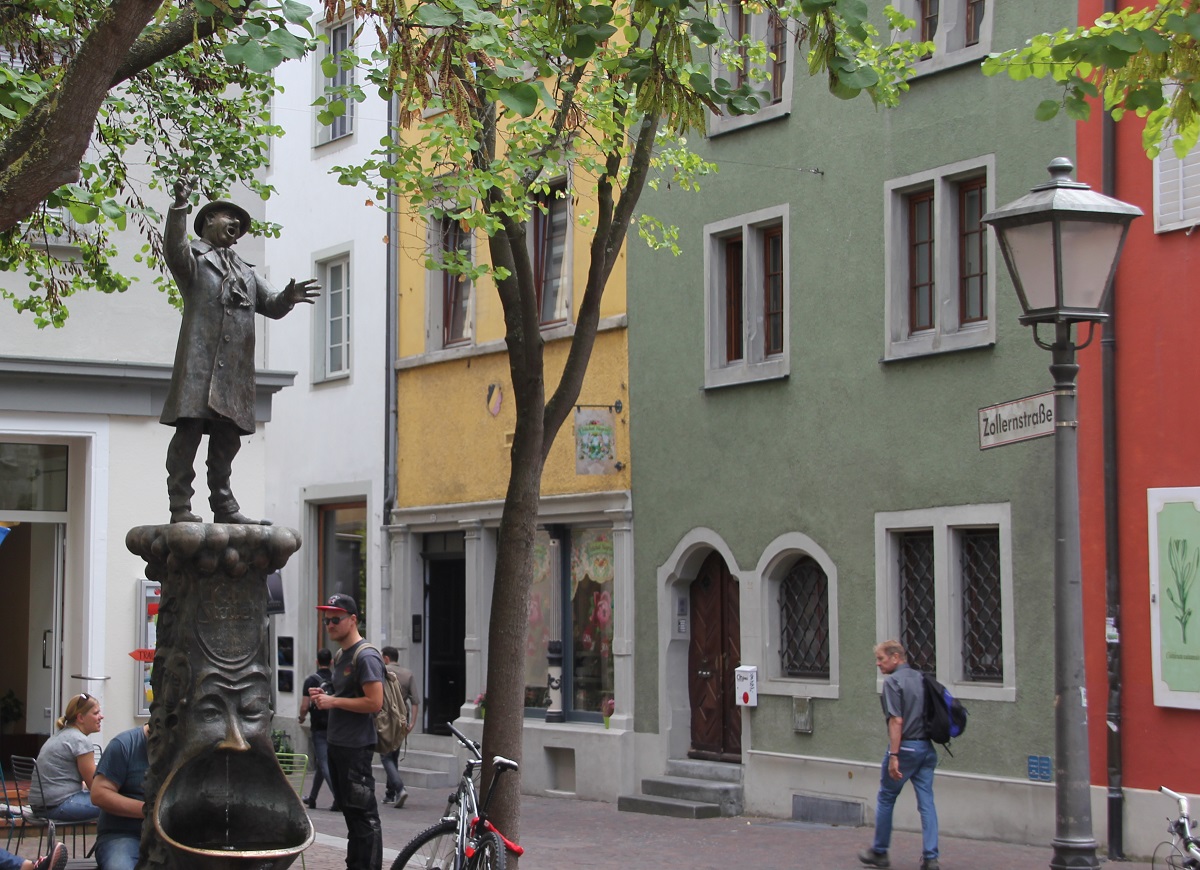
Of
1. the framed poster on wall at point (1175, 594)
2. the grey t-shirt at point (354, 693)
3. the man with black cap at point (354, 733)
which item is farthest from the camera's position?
the framed poster on wall at point (1175, 594)

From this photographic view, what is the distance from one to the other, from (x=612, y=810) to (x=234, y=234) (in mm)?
12155

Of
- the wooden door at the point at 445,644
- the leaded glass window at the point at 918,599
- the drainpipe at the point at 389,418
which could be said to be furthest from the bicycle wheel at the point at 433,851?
the drainpipe at the point at 389,418

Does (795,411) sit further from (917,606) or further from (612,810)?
(612,810)

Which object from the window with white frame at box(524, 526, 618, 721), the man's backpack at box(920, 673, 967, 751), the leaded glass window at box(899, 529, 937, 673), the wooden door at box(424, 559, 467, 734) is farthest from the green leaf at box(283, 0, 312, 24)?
the wooden door at box(424, 559, 467, 734)

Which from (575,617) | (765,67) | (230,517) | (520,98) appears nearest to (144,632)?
(575,617)

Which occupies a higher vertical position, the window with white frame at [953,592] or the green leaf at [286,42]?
the green leaf at [286,42]

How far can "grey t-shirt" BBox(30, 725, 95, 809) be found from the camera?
464 inches

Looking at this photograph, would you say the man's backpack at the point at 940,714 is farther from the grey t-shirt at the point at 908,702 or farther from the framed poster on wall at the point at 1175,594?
the framed poster on wall at the point at 1175,594

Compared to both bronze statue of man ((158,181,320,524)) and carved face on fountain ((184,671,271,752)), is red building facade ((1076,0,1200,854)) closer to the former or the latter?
bronze statue of man ((158,181,320,524))

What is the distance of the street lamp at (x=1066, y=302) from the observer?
8.30 m

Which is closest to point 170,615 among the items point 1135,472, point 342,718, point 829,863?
point 342,718

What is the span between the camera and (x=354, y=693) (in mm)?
11672

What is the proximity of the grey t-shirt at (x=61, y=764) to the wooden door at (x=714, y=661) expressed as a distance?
Answer: 916 cm

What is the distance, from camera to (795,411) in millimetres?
18797
